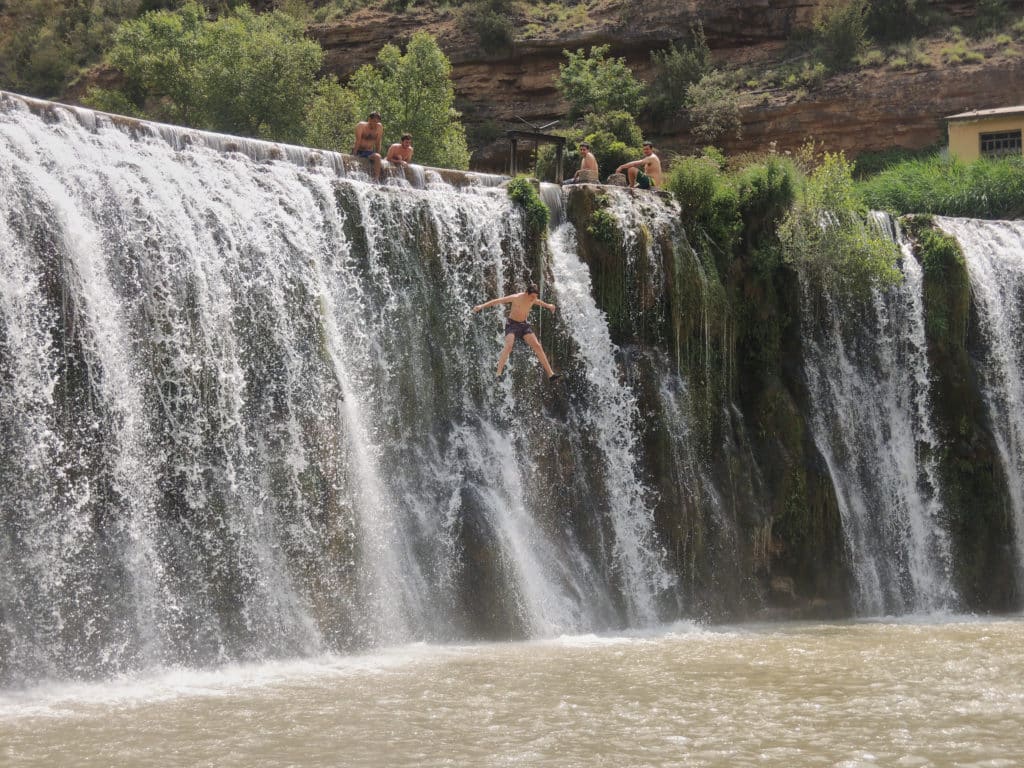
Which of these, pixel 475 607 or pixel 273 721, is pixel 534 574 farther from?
pixel 273 721

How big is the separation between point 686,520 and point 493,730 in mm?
8662

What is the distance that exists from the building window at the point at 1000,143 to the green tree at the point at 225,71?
62.0 ft

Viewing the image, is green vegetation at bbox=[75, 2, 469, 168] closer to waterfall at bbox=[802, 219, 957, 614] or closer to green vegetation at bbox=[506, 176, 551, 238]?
green vegetation at bbox=[506, 176, 551, 238]

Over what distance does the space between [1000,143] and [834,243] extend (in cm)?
1468

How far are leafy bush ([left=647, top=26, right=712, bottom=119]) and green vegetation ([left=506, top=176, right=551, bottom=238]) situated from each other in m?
20.8

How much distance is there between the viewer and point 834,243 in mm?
19922

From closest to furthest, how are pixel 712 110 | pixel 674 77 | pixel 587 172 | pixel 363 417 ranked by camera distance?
1. pixel 363 417
2. pixel 587 172
3. pixel 712 110
4. pixel 674 77

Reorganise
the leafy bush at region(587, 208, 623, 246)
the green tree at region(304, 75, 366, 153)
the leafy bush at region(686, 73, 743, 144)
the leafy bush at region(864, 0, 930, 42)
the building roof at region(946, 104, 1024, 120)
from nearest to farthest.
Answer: the leafy bush at region(587, 208, 623, 246) < the building roof at region(946, 104, 1024, 120) < the green tree at region(304, 75, 366, 153) < the leafy bush at region(686, 73, 743, 144) < the leafy bush at region(864, 0, 930, 42)

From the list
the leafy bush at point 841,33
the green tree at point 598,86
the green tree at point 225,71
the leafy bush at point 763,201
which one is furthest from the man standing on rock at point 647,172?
the leafy bush at point 841,33

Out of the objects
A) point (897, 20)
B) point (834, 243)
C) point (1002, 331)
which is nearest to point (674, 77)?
point (897, 20)

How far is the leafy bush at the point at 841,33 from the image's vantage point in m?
37.6

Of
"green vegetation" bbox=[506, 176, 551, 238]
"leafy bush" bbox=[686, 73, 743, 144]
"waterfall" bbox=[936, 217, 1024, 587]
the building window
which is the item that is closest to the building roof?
the building window

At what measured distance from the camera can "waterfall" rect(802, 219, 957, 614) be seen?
19109 millimetres

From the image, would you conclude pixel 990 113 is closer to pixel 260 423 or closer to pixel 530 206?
pixel 530 206
